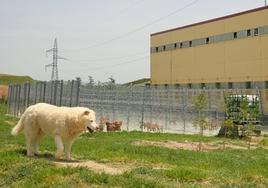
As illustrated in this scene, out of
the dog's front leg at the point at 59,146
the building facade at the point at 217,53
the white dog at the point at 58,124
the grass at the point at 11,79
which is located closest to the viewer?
the white dog at the point at 58,124

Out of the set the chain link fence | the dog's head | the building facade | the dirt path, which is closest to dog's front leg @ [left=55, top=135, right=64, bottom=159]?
the dirt path

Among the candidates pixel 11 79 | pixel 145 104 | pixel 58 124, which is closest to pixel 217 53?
pixel 145 104

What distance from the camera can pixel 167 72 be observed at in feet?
192

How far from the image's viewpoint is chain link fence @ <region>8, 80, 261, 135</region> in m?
27.1

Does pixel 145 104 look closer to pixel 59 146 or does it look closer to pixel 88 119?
pixel 59 146

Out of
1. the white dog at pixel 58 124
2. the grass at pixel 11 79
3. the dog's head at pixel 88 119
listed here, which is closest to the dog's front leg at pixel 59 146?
the white dog at pixel 58 124

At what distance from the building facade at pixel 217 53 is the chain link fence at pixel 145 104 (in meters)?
13.9

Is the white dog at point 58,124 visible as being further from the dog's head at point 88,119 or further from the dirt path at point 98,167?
the dirt path at point 98,167

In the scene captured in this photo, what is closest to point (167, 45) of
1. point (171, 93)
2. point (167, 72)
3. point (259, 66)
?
point (167, 72)

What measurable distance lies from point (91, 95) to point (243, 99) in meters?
7.91

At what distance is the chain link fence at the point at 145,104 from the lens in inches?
1068

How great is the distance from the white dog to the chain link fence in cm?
1391

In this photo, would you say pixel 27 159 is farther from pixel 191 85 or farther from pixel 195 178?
pixel 191 85

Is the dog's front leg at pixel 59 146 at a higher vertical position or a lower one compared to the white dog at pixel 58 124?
lower
